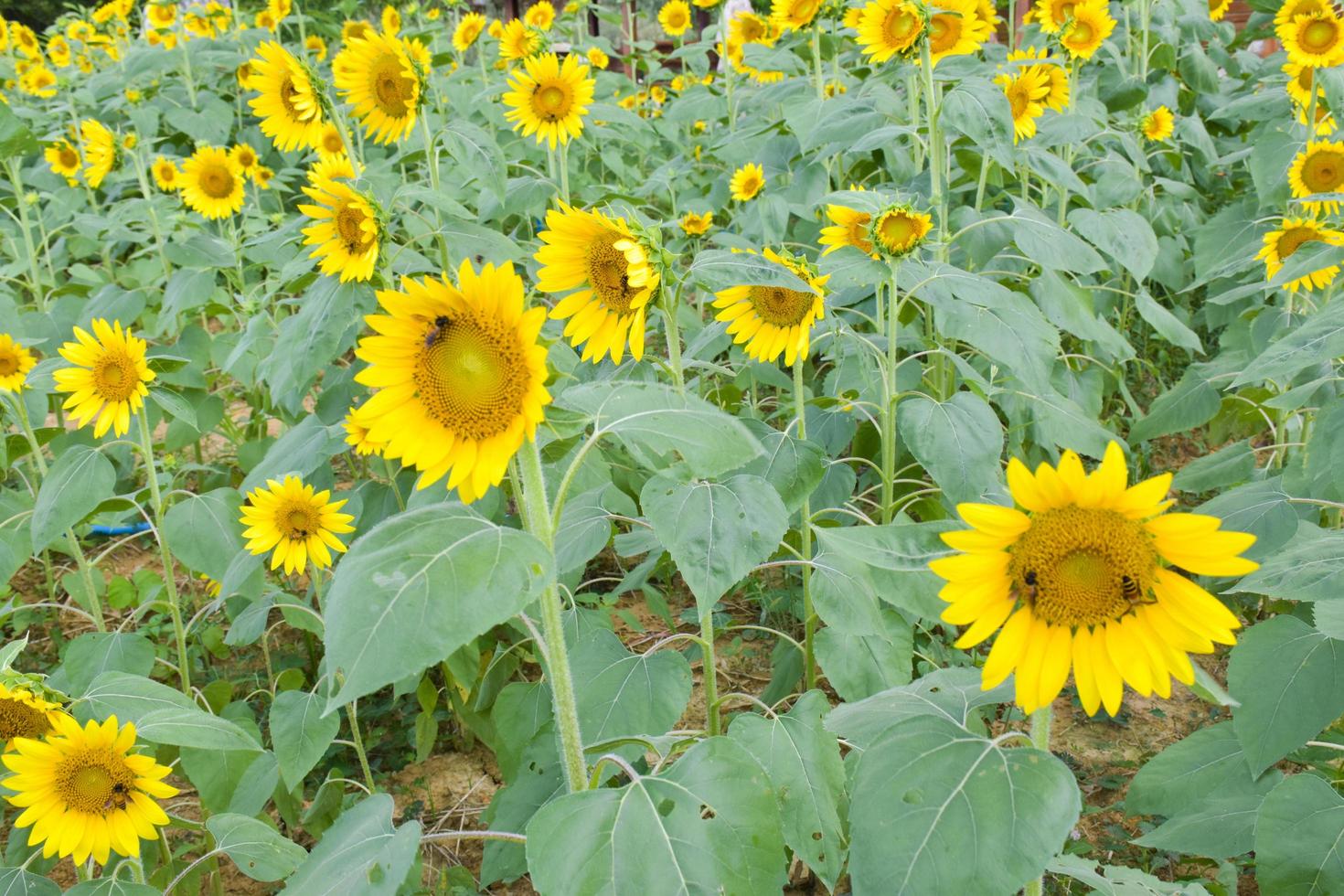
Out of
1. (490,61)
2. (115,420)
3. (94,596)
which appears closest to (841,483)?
(115,420)

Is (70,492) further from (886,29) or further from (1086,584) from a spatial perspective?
(886,29)

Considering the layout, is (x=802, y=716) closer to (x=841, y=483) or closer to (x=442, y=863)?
(x=841, y=483)

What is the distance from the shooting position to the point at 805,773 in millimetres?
1771

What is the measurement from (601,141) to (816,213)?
2.36m

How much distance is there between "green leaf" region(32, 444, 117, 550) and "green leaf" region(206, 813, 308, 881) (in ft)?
3.36

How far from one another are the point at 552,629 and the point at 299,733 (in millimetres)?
1092

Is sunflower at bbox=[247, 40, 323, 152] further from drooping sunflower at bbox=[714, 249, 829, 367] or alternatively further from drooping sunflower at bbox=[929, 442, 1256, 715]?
drooping sunflower at bbox=[929, 442, 1256, 715]

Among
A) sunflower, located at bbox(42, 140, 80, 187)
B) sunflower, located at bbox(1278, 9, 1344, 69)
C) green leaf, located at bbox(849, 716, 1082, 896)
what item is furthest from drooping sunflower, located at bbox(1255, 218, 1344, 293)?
sunflower, located at bbox(42, 140, 80, 187)

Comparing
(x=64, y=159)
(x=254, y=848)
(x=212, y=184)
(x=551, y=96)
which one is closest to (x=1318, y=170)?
(x=551, y=96)

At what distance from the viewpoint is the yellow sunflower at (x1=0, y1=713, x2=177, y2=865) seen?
1878mm

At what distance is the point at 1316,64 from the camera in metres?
4.14

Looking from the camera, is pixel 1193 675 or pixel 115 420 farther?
pixel 115 420

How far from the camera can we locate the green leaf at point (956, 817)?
1.13 m

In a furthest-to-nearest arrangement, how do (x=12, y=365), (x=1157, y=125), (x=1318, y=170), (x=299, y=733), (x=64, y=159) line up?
(x=64, y=159) < (x=1157, y=125) < (x=1318, y=170) < (x=12, y=365) < (x=299, y=733)
